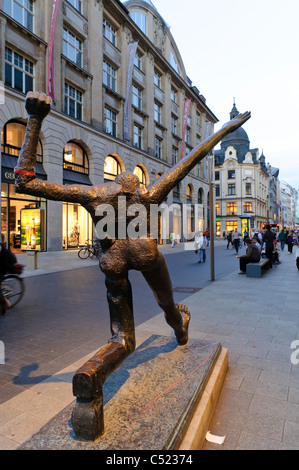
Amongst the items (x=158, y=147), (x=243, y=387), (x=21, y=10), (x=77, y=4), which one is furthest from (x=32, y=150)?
(x=158, y=147)

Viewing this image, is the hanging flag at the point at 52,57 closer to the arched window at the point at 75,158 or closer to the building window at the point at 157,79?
the arched window at the point at 75,158

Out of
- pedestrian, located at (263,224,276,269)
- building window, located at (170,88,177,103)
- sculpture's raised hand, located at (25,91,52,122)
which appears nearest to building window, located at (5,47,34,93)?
pedestrian, located at (263,224,276,269)

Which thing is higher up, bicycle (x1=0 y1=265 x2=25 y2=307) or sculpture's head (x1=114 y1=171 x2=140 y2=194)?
sculpture's head (x1=114 y1=171 x2=140 y2=194)

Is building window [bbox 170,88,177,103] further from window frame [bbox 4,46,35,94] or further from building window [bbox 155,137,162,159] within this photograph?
window frame [bbox 4,46,35,94]

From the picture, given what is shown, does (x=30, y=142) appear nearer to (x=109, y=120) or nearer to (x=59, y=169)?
(x=59, y=169)

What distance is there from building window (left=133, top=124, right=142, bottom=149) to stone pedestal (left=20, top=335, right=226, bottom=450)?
27.3m

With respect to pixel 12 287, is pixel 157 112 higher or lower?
higher

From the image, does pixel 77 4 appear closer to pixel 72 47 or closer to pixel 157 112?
pixel 72 47

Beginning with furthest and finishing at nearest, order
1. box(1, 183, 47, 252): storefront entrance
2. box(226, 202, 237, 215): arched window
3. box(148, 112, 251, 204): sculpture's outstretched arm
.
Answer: box(226, 202, 237, 215): arched window
box(1, 183, 47, 252): storefront entrance
box(148, 112, 251, 204): sculpture's outstretched arm

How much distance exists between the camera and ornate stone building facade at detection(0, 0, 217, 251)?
17.4 m

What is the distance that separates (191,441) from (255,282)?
7.94 metres

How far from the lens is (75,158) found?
2153cm

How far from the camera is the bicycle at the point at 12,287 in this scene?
20.3 feet

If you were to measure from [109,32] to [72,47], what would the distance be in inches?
238
